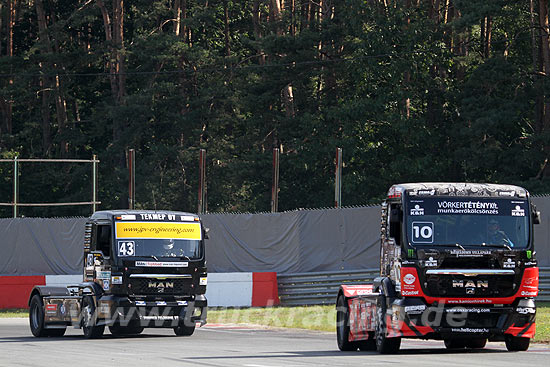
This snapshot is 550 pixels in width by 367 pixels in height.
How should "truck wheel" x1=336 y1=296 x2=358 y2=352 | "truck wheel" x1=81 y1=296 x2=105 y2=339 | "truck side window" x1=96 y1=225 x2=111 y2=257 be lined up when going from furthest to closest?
"truck side window" x1=96 y1=225 x2=111 y2=257 → "truck wheel" x1=81 y1=296 x2=105 y2=339 → "truck wheel" x1=336 y1=296 x2=358 y2=352

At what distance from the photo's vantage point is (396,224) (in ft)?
57.6

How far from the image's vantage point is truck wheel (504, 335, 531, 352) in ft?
58.7

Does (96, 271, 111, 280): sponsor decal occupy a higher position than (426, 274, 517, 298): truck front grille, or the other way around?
(426, 274, 517, 298): truck front grille

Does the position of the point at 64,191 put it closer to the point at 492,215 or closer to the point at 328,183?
the point at 328,183

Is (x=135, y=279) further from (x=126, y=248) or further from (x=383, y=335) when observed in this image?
(x=383, y=335)

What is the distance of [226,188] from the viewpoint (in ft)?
224

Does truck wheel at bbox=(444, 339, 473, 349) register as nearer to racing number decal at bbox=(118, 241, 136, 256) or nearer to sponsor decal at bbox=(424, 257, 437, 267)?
sponsor decal at bbox=(424, 257, 437, 267)

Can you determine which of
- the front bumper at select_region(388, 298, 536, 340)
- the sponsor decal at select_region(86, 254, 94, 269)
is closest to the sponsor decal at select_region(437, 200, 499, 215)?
the front bumper at select_region(388, 298, 536, 340)

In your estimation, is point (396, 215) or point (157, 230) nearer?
point (396, 215)

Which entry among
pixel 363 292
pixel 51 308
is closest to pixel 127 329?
pixel 51 308

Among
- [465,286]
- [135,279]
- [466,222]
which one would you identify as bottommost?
[135,279]

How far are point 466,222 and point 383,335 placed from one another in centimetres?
202

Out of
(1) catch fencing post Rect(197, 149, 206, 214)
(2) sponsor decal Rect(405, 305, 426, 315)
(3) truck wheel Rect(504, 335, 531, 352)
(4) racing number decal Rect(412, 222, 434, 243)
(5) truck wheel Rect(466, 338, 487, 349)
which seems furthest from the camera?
(1) catch fencing post Rect(197, 149, 206, 214)

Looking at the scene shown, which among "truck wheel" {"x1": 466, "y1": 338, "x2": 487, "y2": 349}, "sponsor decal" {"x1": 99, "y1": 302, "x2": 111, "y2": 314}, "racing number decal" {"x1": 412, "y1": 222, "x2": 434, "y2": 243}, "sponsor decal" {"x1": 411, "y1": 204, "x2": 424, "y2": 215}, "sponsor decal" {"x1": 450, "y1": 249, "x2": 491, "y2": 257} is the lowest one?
"sponsor decal" {"x1": 99, "y1": 302, "x2": 111, "y2": 314}
